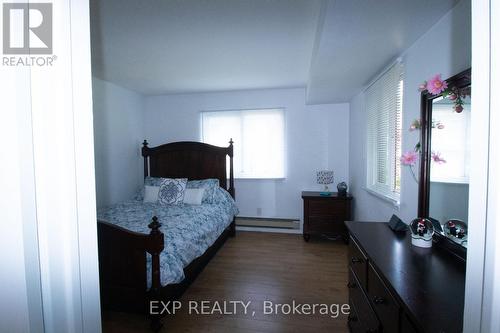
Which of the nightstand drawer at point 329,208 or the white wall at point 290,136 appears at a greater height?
the white wall at point 290,136

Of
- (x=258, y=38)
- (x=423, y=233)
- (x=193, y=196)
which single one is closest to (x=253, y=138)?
(x=193, y=196)

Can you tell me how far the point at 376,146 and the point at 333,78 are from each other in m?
0.87

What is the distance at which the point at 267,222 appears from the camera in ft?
12.9

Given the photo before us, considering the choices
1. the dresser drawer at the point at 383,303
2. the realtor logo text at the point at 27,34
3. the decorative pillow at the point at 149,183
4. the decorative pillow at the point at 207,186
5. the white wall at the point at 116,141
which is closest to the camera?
the realtor logo text at the point at 27,34

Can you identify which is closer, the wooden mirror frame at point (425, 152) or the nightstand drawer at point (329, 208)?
the wooden mirror frame at point (425, 152)

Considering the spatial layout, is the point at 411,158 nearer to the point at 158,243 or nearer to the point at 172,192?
the point at 158,243

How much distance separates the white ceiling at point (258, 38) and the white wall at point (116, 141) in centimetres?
38

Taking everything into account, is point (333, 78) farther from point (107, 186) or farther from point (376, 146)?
point (107, 186)

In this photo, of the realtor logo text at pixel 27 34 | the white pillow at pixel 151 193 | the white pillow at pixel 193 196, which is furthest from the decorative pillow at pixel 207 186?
the realtor logo text at pixel 27 34

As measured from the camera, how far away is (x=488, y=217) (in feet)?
1.27

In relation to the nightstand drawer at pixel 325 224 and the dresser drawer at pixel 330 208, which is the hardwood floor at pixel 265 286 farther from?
the dresser drawer at pixel 330 208

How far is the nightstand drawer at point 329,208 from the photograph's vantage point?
3383 mm

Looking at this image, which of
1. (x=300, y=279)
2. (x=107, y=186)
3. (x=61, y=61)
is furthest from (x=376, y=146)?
(x=107, y=186)

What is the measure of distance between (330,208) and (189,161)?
2292mm
